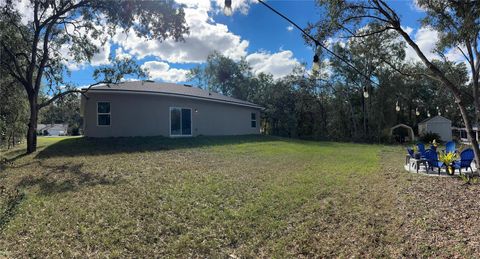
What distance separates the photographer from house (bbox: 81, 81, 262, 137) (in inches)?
584

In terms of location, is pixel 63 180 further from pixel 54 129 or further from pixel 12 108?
pixel 54 129

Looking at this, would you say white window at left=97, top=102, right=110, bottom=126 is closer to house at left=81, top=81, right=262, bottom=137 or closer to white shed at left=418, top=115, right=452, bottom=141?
house at left=81, top=81, right=262, bottom=137

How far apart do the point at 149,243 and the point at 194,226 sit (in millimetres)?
798

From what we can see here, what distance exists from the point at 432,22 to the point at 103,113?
47.2ft

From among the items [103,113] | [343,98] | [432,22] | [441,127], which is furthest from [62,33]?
[441,127]

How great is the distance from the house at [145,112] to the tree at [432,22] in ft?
34.4

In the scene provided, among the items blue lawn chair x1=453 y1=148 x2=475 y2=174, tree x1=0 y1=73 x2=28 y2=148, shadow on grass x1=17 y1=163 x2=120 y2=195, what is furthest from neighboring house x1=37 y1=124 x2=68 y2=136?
blue lawn chair x1=453 y1=148 x2=475 y2=174

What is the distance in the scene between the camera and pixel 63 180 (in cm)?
728

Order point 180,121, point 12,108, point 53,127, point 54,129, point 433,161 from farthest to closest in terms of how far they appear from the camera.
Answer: point 53,127 < point 54,129 < point 180,121 < point 12,108 < point 433,161

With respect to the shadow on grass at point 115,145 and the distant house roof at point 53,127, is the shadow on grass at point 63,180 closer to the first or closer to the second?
the shadow on grass at point 115,145

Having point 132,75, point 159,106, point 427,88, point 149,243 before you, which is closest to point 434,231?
point 149,243

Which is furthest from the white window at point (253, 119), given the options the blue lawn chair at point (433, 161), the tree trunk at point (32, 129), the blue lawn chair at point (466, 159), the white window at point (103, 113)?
the blue lawn chair at point (466, 159)

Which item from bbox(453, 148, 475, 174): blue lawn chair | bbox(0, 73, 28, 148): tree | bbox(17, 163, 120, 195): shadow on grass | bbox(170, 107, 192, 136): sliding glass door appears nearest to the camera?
bbox(17, 163, 120, 195): shadow on grass

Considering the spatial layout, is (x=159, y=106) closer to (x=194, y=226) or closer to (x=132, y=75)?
(x=132, y=75)
